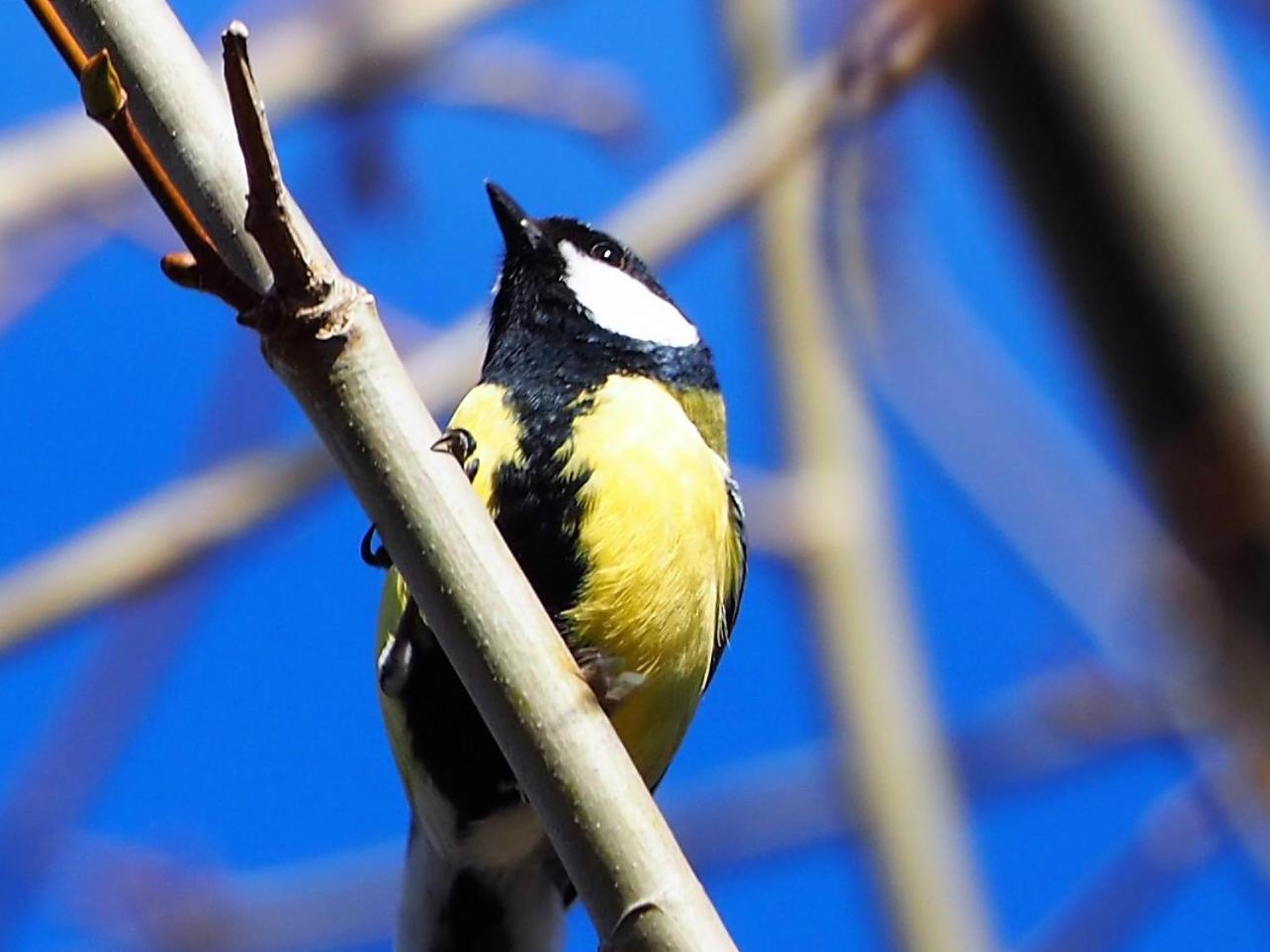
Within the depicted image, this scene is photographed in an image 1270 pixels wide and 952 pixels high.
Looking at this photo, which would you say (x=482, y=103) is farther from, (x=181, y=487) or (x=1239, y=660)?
(x=1239, y=660)

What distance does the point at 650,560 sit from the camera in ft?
4.83

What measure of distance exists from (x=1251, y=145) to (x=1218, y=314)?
22 centimetres

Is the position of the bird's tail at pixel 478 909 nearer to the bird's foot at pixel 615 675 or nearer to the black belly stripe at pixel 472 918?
the black belly stripe at pixel 472 918

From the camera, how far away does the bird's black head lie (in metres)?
1.69

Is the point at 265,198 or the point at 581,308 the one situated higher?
the point at 581,308

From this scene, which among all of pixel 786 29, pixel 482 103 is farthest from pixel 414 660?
pixel 786 29

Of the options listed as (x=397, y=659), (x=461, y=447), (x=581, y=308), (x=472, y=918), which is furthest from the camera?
(x=581, y=308)

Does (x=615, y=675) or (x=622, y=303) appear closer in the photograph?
(x=615, y=675)

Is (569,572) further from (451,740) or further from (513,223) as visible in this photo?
(513,223)

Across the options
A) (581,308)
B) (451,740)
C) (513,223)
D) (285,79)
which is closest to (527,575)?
(451,740)

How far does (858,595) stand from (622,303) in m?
0.50

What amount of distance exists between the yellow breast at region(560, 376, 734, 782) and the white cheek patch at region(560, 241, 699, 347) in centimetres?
21

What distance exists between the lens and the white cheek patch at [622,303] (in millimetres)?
1762

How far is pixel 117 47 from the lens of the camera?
0.84 metres
